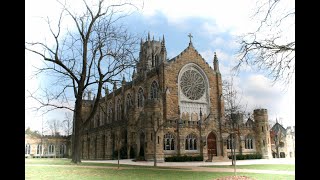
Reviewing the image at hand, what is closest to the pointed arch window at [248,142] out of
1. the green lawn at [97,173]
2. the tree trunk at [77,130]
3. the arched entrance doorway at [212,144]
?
the arched entrance doorway at [212,144]

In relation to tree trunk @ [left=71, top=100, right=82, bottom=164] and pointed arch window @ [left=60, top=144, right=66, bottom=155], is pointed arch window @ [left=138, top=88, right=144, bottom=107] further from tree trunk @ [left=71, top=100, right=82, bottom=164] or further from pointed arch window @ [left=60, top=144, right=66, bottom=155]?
pointed arch window @ [left=60, top=144, right=66, bottom=155]

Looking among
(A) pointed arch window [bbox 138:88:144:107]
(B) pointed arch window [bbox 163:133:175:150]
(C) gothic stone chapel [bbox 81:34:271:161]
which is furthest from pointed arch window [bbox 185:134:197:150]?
(A) pointed arch window [bbox 138:88:144:107]

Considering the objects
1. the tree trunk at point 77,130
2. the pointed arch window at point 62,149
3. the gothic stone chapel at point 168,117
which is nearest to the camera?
the tree trunk at point 77,130

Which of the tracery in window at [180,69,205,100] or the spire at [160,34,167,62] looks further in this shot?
A: the tracery in window at [180,69,205,100]

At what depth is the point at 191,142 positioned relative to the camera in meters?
9.63

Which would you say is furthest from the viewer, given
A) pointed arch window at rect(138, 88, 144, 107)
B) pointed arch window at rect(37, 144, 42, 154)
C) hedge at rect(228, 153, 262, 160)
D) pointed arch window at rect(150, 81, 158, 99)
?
pointed arch window at rect(150, 81, 158, 99)

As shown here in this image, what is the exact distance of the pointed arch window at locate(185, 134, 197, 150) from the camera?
945cm

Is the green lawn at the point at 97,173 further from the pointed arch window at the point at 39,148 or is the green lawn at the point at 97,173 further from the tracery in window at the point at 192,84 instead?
the tracery in window at the point at 192,84

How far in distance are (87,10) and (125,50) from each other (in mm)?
1544

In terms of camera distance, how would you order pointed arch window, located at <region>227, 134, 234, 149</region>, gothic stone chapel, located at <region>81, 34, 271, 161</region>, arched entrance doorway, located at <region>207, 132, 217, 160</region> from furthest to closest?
arched entrance doorway, located at <region>207, 132, 217, 160</region> < gothic stone chapel, located at <region>81, 34, 271, 161</region> < pointed arch window, located at <region>227, 134, 234, 149</region>

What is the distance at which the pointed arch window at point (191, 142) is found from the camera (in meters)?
9.45

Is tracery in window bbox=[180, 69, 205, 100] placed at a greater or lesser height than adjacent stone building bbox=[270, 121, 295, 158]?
greater

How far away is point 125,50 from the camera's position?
29.1 feet
